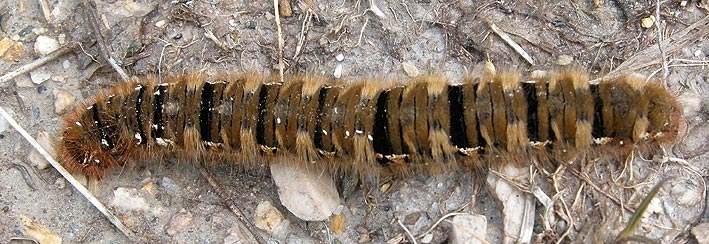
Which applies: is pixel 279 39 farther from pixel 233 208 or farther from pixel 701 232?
pixel 701 232

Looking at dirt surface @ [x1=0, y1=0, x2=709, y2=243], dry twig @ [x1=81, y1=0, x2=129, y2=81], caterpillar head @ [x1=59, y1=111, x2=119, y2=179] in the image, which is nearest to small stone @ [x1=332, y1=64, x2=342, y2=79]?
dirt surface @ [x1=0, y1=0, x2=709, y2=243]

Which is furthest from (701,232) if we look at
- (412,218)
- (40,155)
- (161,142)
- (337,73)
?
(40,155)

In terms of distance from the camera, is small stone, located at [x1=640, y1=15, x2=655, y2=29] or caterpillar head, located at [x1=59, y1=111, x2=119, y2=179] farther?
small stone, located at [x1=640, y1=15, x2=655, y2=29]

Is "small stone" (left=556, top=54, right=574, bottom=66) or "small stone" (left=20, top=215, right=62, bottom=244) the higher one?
"small stone" (left=556, top=54, right=574, bottom=66)

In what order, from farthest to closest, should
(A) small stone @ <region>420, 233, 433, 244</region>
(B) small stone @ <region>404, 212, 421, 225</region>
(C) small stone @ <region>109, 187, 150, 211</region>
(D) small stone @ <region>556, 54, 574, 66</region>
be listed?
(D) small stone @ <region>556, 54, 574, 66</region>
(C) small stone @ <region>109, 187, 150, 211</region>
(B) small stone @ <region>404, 212, 421, 225</region>
(A) small stone @ <region>420, 233, 433, 244</region>

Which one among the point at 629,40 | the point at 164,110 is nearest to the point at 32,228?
the point at 164,110

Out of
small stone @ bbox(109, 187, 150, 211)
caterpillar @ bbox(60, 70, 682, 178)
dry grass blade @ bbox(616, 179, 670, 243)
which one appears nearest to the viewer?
dry grass blade @ bbox(616, 179, 670, 243)

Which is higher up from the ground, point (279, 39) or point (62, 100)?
point (279, 39)

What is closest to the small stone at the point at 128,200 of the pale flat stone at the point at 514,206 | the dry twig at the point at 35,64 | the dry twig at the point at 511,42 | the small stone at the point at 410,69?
the dry twig at the point at 35,64

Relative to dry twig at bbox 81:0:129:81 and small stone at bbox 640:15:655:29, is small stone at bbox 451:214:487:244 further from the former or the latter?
dry twig at bbox 81:0:129:81
